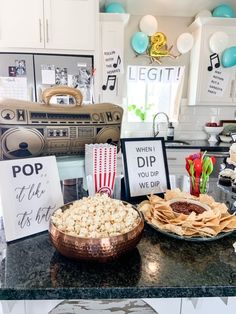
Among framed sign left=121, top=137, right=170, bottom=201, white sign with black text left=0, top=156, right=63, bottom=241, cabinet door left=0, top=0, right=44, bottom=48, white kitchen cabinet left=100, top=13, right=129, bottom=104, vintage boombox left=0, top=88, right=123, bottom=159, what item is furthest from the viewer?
white kitchen cabinet left=100, top=13, right=129, bottom=104

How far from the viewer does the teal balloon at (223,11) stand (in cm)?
287

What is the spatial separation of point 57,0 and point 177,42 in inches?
54.2

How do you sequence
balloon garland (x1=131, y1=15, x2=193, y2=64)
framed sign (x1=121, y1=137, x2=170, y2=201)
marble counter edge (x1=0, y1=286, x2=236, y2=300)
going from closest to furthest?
marble counter edge (x1=0, y1=286, x2=236, y2=300) → framed sign (x1=121, y1=137, x2=170, y2=201) → balloon garland (x1=131, y1=15, x2=193, y2=64)

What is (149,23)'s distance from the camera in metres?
2.89

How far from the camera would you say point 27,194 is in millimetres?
675

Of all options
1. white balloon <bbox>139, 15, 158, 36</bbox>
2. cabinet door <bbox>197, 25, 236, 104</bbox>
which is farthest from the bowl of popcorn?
white balloon <bbox>139, 15, 158, 36</bbox>

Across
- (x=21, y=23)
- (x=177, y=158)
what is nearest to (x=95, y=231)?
(x=177, y=158)

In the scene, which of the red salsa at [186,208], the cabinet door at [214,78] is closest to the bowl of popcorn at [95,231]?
the red salsa at [186,208]

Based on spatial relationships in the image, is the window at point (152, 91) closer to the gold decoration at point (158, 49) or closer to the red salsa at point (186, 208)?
the gold decoration at point (158, 49)

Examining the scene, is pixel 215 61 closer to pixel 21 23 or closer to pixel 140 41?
pixel 140 41

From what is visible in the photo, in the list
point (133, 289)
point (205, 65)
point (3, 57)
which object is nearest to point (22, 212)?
point (133, 289)

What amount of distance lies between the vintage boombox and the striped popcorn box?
0.21 feet

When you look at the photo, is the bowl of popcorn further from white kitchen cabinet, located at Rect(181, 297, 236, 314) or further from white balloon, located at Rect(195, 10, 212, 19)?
white balloon, located at Rect(195, 10, 212, 19)

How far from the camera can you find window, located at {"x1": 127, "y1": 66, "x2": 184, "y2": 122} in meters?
3.24
